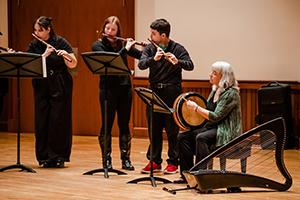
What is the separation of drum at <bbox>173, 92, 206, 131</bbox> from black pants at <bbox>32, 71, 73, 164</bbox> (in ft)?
5.01

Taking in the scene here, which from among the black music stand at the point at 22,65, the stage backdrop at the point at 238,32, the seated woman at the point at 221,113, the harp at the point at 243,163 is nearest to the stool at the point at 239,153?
the harp at the point at 243,163

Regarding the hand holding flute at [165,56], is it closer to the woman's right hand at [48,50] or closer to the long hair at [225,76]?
the long hair at [225,76]

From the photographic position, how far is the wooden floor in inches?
221

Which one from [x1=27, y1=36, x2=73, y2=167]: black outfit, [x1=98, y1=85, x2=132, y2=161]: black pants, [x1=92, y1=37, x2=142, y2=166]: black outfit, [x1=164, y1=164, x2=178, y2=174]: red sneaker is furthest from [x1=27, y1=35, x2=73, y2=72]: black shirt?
[x1=164, y1=164, x2=178, y2=174]: red sneaker

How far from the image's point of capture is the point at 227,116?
585cm

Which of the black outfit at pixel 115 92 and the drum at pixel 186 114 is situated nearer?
the drum at pixel 186 114

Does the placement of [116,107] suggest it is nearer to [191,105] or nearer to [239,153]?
[191,105]

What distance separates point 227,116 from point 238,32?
3.42 metres

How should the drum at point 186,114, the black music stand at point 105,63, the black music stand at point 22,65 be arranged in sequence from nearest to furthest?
the drum at point 186,114 → the black music stand at point 105,63 → the black music stand at point 22,65

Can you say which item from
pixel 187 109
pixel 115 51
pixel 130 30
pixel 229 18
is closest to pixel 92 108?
pixel 130 30

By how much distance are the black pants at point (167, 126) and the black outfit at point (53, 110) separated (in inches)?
38.0

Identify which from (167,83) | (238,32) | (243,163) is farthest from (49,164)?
(238,32)

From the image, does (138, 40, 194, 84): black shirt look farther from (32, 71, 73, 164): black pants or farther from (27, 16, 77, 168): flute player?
(32, 71, 73, 164): black pants

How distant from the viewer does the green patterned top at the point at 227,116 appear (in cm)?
580
